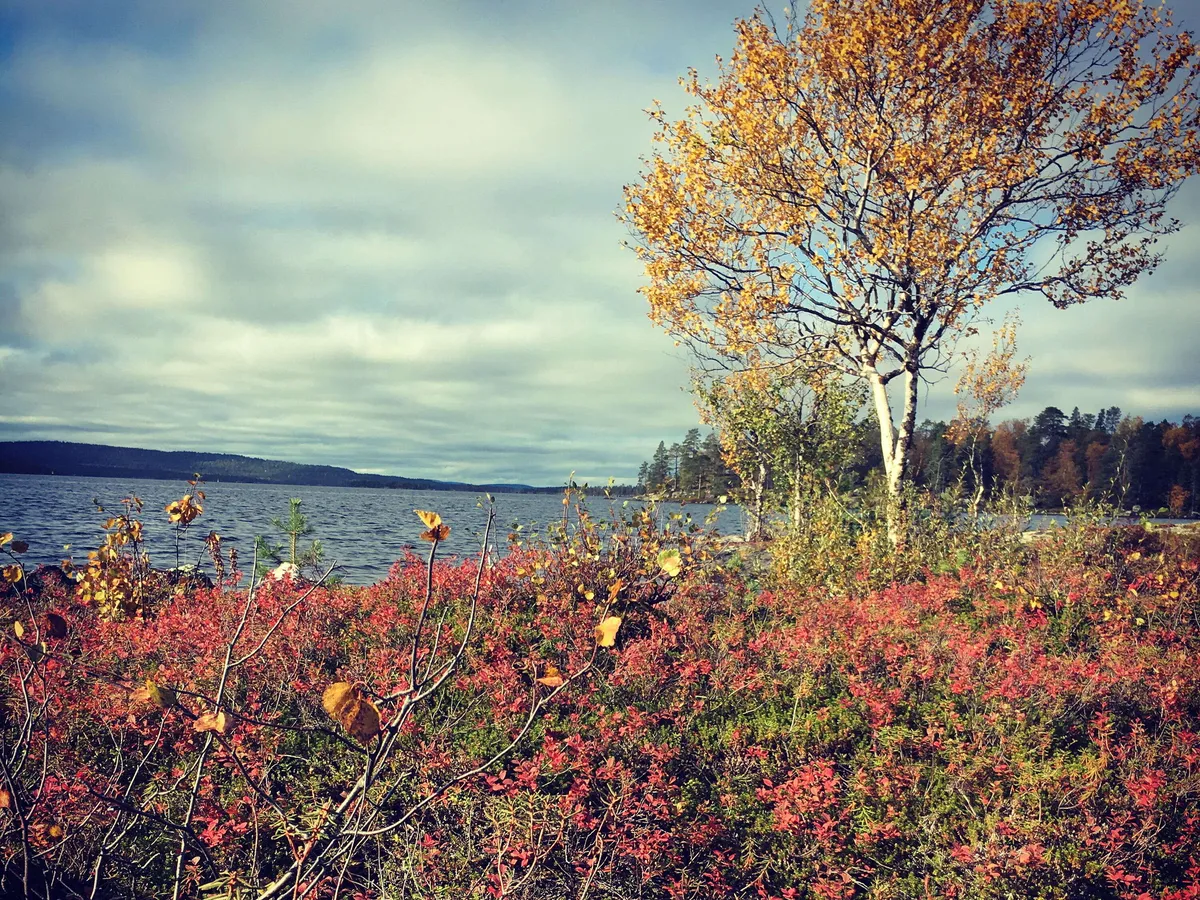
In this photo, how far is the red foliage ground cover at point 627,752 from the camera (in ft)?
12.4

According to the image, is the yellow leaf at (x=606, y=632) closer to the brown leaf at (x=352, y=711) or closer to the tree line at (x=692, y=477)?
the brown leaf at (x=352, y=711)

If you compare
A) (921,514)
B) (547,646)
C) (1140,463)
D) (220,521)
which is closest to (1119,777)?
(547,646)

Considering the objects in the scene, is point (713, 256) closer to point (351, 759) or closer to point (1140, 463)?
point (351, 759)

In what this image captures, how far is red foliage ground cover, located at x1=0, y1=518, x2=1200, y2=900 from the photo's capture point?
12.4ft

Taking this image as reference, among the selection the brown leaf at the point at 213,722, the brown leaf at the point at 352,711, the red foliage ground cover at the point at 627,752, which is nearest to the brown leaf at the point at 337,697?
the brown leaf at the point at 352,711

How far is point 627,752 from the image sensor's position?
4.69 metres

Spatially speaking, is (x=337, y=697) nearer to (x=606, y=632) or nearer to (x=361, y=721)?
(x=361, y=721)

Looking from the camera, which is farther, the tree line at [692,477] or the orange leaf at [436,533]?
the tree line at [692,477]

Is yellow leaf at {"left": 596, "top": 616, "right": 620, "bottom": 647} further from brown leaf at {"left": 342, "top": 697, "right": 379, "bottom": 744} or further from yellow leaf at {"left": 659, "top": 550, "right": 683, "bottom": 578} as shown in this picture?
brown leaf at {"left": 342, "top": 697, "right": 379, "bottom": 744}

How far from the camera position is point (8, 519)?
24203mm

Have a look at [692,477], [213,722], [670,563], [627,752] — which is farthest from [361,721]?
[692,477]

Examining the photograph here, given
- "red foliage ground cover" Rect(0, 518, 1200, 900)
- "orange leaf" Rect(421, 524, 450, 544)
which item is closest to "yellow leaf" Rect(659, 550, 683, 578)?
"orange leaf" Rect(421, 524, 450, 544)

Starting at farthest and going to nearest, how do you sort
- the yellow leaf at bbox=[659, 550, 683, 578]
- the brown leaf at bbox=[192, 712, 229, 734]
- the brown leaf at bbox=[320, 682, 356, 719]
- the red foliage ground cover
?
the red foliage ground cover → the yellow leaf at bbox=[659, 550, 683, 578] → the brown leaf at bbox=[192, 712, 229, 734] → the brown leaf at bbox=[320, 682, 356, 719]

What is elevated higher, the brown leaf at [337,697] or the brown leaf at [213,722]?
the brown leaf at [337,697]
